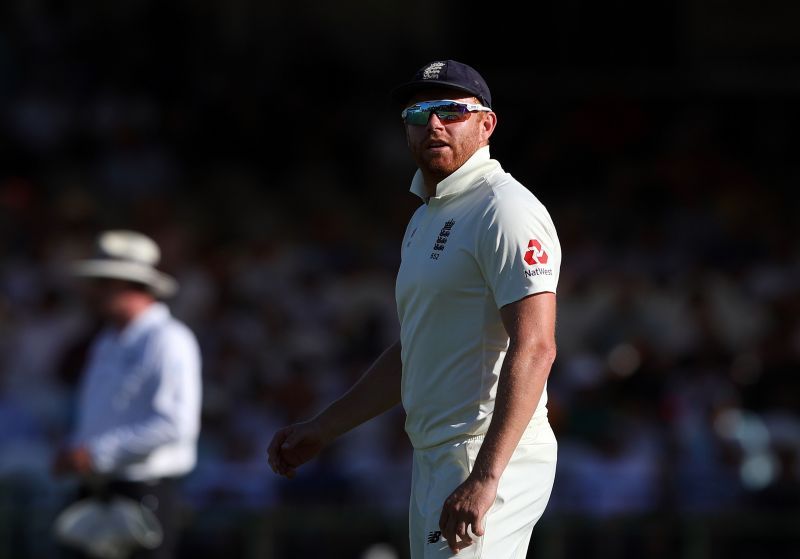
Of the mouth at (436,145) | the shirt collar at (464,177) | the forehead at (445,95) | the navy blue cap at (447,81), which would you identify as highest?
the navy blue cap at (447,81)

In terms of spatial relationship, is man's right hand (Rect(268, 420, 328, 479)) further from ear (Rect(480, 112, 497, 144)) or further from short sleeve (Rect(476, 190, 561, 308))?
ear (Rect(480, 112, 497, 144))

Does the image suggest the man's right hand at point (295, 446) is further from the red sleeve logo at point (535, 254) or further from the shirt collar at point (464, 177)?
the red sleeve logo at point (535, 254)

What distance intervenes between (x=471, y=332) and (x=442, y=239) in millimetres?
293

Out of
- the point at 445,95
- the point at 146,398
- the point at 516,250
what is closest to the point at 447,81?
the point at 445,95

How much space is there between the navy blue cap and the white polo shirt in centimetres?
21

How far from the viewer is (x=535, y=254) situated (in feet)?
14.2

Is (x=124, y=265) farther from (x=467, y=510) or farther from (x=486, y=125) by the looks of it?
(x=467, y=510)

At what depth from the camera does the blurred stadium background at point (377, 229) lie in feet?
34.5

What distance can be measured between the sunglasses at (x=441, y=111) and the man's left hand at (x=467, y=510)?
1.09 metres

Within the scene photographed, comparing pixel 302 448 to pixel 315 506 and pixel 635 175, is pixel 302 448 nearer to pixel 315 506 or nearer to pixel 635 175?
pixel 315 506

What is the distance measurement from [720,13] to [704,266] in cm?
418

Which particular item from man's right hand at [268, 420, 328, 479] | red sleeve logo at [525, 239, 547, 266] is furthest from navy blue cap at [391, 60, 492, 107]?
man's right hand at [268, 420, 328, 479]

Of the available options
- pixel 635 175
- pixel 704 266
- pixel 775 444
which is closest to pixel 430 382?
pixel 775 444

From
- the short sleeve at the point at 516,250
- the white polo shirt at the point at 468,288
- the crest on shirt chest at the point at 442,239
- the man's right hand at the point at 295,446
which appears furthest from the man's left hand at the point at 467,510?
the man's right hand at the point at 295,446
